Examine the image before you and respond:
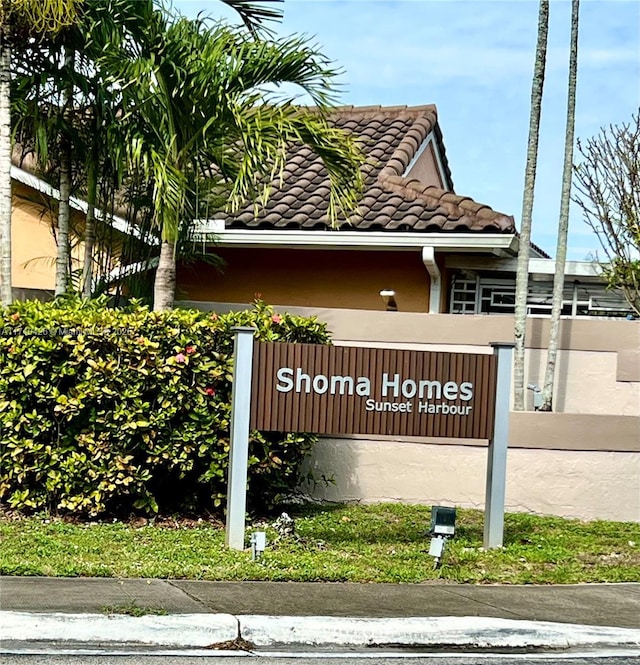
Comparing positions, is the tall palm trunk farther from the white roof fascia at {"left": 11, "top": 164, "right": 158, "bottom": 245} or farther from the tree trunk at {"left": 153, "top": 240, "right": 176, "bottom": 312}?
the white roof fascia at {"left": 11, "top": 164, "right": 158, "bottom": 245}

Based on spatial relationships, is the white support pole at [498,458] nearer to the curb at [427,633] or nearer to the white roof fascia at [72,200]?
the curb at [427,633]

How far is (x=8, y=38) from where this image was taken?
10758 mm

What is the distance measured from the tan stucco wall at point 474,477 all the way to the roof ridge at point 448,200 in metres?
3.50

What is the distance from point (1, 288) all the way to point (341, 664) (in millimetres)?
6379

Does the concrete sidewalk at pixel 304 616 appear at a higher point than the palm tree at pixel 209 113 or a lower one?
lower

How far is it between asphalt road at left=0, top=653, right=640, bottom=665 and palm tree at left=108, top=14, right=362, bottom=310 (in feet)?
16.8

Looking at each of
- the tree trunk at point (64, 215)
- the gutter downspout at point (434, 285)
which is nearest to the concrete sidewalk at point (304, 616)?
the tree trunk at point (64, 215)

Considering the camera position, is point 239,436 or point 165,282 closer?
point 239,436

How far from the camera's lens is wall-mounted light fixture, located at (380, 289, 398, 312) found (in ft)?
45.0

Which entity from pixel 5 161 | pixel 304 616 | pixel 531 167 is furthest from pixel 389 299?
pixel 304 616

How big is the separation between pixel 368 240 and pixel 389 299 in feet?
2.87

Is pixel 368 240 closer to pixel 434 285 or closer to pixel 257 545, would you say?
pixel 434 285

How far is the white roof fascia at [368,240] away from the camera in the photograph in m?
13.3

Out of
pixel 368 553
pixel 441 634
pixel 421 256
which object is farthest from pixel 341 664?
pixel 421 256
